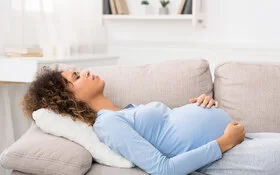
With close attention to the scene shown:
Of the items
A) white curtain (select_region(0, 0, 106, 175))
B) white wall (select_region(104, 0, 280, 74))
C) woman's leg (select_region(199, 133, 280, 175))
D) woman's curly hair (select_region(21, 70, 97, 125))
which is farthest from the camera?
white wall (select_region(104, 0, 280, 74))

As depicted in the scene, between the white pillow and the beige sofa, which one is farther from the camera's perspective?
the beige sofa

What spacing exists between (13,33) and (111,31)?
961 millimetres

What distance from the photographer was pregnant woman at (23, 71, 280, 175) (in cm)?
181

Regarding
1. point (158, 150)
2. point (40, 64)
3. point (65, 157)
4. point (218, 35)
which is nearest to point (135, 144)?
point (158, 150)

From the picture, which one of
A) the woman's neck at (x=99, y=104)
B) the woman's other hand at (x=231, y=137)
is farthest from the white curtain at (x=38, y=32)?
the woman's other hand at (x=231, y=137)

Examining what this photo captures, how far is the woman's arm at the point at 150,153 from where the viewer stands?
5.90 feet

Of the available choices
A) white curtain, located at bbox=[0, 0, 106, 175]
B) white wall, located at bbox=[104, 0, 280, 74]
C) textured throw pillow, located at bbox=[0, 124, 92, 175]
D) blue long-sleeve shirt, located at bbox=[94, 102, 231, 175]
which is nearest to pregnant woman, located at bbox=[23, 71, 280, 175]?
blue long-sleeve shirt, located at bbox=[94, 102, 231, 175]

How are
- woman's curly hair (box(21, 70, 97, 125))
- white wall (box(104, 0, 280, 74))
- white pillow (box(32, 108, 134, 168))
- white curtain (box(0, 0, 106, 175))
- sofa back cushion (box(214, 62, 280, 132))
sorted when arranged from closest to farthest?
white pillow (box(32, 108, 134, 168))
woman's curly hair (box(21, 70, 97, 125))
sofa back cushion (box(214, 62, 280, 132))
white curtain (box(0, 0, 106, 175))
white wall (box(104, 0, 280, 74))

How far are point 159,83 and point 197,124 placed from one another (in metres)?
0.42

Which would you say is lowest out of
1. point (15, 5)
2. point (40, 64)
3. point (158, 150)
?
point (158, 150)

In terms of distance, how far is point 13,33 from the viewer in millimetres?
3004

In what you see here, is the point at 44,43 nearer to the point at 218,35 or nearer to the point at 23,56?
the point at 23,56

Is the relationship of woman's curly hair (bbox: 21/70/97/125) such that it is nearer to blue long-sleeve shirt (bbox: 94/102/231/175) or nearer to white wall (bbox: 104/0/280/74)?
blue long-sleeve shirt (bbox: 94/102/231/175)

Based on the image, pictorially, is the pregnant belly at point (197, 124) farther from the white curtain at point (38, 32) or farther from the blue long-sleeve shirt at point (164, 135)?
the white curtain at point (38, 32)
